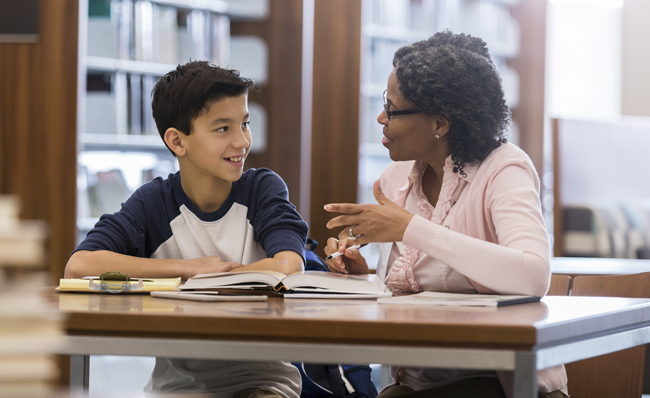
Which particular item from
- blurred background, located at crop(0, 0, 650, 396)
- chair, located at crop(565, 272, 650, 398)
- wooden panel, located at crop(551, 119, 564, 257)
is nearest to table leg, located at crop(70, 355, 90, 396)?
chair, located at crop(565, 272, 650, 398)

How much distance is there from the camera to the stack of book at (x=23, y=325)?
0.20 meters

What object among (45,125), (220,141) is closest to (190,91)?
(220,141)

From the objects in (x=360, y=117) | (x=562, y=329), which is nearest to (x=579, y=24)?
(x=360, y=117)

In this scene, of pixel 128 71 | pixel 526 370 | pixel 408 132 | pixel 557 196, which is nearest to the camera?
pixel 526 370

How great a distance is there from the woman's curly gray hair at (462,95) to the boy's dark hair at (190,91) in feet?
1.54

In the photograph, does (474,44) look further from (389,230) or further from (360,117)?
(360,117)

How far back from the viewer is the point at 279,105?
3.20 meters

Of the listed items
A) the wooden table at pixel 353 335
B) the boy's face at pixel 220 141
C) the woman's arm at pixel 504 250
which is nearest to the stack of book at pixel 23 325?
the wooden table at pixel 353 335

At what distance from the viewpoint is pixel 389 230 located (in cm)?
114

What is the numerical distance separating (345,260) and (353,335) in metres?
0.74

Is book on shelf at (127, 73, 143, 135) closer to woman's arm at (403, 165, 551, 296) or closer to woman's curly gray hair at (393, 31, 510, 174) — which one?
woman's curly gray hair at (393, 31, 510, 174)

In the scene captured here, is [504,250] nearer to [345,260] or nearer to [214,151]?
[345,260]

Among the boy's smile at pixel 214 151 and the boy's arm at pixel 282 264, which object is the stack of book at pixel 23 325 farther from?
the boy's smile at pixel 214 151

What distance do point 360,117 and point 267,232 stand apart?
5.94 feet
